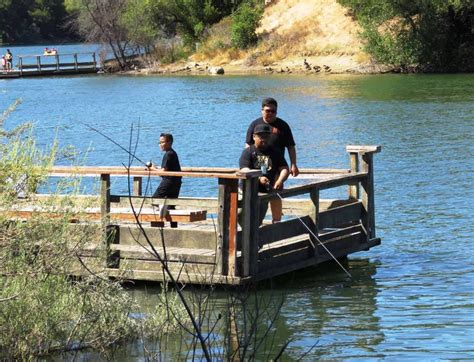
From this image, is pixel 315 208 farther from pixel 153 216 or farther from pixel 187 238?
pixel 153 216

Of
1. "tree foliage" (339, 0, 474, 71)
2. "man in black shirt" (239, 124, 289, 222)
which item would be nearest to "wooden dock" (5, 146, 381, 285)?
"man in black shirt" (239, 124, 289, 222)

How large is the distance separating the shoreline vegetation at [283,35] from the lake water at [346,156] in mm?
3480

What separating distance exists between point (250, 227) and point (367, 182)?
108 inches

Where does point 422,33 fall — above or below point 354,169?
above

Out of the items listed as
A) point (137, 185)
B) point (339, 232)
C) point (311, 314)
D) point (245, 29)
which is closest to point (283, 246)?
point (311, 314)

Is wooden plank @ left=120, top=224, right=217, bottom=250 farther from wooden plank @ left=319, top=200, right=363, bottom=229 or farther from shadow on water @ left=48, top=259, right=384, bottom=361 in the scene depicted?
wooden plank @ left=319, top=200, right=363, bottom=229

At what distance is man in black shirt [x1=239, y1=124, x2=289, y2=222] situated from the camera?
39.8 feet

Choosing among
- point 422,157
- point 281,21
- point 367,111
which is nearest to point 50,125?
point 367,111

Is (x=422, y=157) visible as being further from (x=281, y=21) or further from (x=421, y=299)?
(x=281, y=21)

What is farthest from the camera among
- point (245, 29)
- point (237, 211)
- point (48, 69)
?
point (48, 69)

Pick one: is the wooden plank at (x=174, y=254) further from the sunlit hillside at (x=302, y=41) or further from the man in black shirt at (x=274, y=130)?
the sunlit hillside at (x=302, y=41)

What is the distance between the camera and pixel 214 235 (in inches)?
467

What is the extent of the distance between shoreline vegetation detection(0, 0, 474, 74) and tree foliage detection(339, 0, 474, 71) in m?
0.06

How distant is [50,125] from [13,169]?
29336 millimetres
